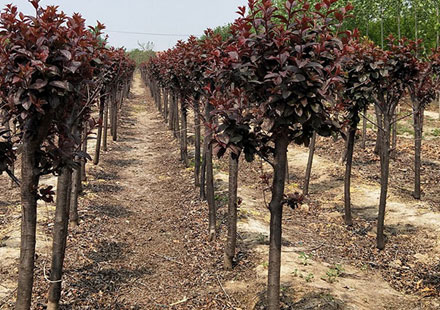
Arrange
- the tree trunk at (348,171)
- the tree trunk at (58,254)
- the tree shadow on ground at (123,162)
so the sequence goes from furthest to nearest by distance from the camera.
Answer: the tree shadow on ground at (123,162), the tree trunk at (348,171), the tree trunk at (58,254)

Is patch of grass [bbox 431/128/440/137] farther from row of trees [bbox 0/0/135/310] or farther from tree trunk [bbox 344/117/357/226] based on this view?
row of trees [bbox 0/0/135/310]

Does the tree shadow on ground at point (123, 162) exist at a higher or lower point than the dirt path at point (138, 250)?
higher

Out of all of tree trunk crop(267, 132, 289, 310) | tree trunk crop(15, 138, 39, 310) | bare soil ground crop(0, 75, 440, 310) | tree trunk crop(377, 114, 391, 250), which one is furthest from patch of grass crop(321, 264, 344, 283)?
tree trunk crop(15, 138, 39, 310)

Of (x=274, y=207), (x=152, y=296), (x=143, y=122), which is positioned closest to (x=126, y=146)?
(x=143, y=122)

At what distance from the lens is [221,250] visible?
8.38 meters

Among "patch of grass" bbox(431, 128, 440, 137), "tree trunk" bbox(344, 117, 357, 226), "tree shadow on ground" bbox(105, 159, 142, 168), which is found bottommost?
"tree shadow on ground" bbox(105, 159, 142, 168)

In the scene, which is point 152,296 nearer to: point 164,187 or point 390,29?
point 164,187

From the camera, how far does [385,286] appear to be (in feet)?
23.6

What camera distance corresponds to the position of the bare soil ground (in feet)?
20.9

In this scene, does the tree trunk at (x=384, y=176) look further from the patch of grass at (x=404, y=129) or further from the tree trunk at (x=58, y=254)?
the patch of grass at (x=404, y=129)

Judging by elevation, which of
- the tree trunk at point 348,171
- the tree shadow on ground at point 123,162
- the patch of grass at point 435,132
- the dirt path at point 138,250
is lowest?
the dirt path at point 138,250

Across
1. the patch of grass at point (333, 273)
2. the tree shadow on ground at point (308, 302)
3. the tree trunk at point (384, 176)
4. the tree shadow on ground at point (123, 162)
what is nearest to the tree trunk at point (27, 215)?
the tree shadow on ground at point (308, 302)

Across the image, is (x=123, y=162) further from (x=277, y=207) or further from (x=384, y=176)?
(x=277, y=207)

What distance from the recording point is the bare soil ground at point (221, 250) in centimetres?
636
